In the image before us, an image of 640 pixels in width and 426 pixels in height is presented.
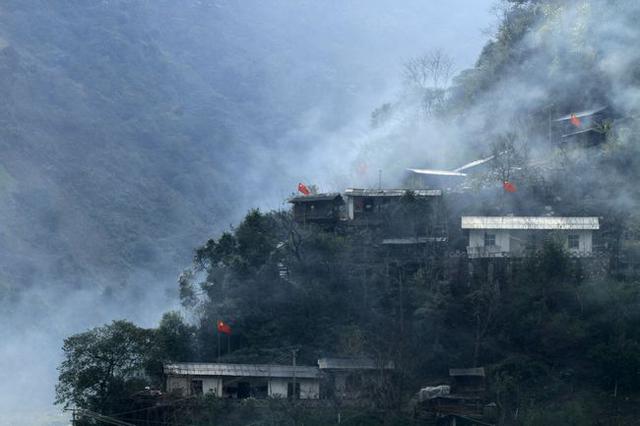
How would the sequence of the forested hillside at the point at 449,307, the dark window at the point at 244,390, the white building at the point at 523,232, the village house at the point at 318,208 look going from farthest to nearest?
the village house at the point at 318,208
the white building at the point at 523,232
the dark window at the point at 244,390
the forested hillside at the point at 449,307

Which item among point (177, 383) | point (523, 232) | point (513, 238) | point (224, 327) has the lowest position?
point (177, 383)

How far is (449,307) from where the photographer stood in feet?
101

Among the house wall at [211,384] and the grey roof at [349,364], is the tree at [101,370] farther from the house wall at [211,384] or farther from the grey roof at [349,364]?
the grey roof at [349,364]

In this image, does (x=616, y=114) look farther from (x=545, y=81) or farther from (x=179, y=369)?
(x=179, y=369)

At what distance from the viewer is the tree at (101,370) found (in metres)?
29.4

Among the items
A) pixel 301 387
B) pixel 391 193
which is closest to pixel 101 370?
pixel 301 387

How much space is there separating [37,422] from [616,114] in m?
22.4

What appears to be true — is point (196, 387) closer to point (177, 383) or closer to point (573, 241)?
point (177, 383)

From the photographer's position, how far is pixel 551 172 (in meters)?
37.0

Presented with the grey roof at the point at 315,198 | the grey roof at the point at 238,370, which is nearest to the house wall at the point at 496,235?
the grey roof at the point at 315,198

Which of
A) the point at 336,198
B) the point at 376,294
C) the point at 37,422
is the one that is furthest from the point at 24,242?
the point at 376,294

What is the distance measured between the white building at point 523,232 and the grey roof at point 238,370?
6.29 meters

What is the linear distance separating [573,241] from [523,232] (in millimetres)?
1457

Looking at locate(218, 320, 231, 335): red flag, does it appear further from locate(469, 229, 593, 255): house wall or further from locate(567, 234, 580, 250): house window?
locate(567, 234, 580, 250): house window
